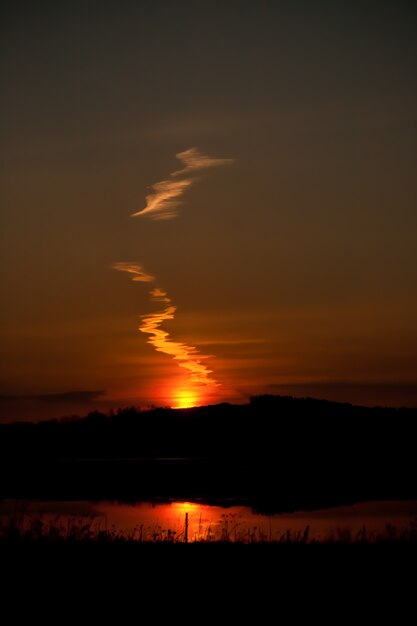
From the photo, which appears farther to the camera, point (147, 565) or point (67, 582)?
point (147, 565)

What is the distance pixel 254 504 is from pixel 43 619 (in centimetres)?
3126

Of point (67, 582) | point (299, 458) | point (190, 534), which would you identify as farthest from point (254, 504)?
point (299, 458)

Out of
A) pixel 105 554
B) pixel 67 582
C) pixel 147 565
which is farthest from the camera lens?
pixel 105 554

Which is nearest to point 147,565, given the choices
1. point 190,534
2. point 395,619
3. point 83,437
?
point 395,619

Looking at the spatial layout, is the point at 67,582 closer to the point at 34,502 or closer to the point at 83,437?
the point at 34,502

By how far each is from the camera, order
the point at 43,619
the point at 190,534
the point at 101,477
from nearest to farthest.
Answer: the point at 43,619 → the point at 190,534 → the point at 101,477

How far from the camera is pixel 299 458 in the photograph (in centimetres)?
9612

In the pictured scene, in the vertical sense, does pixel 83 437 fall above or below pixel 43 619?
above

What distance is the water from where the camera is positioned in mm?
29938

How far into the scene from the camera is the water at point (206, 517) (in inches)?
1179

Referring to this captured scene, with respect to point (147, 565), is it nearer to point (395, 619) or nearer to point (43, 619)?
point (43, 619)

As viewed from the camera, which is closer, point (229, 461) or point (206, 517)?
point (206, 517)

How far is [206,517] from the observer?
114 feet

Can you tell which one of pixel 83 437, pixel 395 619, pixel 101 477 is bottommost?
pixel 395 619
